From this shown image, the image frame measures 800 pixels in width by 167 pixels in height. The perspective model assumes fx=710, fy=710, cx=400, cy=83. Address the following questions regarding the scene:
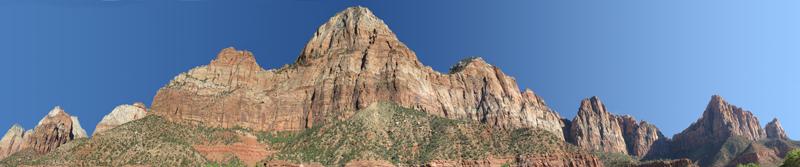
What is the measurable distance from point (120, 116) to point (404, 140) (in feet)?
256

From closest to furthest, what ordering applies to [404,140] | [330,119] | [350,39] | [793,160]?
1. [793,160]
2. [404,140]
3. [330,119]
4. [350,39]

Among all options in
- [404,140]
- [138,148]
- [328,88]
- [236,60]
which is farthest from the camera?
[236,60]

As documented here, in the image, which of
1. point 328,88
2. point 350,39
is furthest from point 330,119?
point 350,39

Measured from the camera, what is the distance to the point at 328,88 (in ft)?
541

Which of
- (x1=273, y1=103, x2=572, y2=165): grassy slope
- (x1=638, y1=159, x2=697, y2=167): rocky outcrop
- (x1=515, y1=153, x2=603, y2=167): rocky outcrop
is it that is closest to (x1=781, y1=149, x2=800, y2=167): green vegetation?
(x1=515, y1=153, x2=603, y2=167): rocky outcrop

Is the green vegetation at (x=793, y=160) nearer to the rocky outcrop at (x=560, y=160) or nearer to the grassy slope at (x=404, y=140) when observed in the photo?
the rocky outcrop at (x=560, y=160)

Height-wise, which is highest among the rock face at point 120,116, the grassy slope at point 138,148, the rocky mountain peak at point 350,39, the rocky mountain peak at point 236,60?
the rocky mountain peak at point 350,39

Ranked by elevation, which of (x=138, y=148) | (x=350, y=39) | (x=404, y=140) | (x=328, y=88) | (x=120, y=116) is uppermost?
(x=350, y=39)

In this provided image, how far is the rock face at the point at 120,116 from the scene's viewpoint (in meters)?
172

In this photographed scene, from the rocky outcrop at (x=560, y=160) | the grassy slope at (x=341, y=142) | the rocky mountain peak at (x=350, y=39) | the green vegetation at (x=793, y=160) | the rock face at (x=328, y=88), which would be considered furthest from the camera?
the rocky mountain peak at (x=350, y=39)

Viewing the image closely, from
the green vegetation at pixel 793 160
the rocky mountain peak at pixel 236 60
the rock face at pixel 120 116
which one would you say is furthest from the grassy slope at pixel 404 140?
the green vegetation at pixel 793 160

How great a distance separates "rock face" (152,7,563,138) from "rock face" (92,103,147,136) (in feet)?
77.7

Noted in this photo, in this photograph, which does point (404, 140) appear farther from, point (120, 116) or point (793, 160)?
point (120, 116)

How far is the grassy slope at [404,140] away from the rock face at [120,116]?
50383 millimetres
